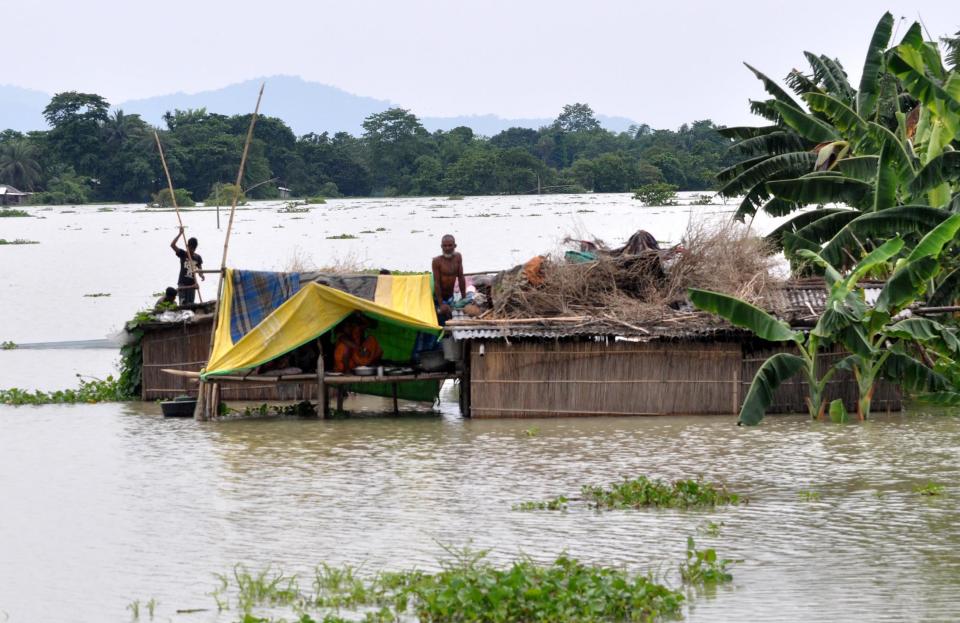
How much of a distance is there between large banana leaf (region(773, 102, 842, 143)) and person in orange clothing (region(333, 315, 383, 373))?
5262 mm

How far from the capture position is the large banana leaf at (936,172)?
12116 mm

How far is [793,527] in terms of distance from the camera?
825cm

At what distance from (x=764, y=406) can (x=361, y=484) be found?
3.84m

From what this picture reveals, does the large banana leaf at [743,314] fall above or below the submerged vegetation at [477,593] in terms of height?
above

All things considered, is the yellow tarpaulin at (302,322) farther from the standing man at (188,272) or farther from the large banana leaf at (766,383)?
the large banana leaf at (766,383)

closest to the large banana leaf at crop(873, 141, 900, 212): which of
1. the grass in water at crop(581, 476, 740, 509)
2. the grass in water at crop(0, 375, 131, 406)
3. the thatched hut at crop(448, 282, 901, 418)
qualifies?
the thatched hut at crop(448, 282, 901, 418)

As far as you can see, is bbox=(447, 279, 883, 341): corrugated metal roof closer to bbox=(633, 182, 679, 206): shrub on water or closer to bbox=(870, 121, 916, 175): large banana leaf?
bbox=(870, 121, 916, 175): large banana leaf

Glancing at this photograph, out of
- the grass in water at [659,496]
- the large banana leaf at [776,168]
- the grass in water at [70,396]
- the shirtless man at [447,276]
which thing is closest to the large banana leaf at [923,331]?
the grass in water at [659,496]

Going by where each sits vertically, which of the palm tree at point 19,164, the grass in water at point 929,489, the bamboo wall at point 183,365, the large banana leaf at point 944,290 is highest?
the palm tree at point 19,164

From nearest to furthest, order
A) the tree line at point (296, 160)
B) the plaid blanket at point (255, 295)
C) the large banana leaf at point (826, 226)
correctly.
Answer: the plaid blanket at point (255, 295) → the large banana leaf at point (826, 226) → the tree line at point (296, 160)

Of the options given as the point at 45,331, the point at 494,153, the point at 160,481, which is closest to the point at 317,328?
the point at 160,481

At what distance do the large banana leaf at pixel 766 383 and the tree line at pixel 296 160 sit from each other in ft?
156

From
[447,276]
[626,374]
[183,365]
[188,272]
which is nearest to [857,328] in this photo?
[626,374]

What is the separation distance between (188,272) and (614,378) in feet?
18.4
